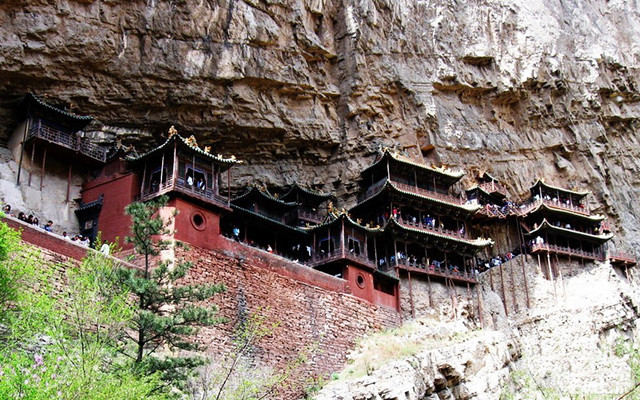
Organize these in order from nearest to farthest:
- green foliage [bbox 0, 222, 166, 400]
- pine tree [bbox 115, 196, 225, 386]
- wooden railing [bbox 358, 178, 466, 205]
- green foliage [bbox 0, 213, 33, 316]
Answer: green foliage [bbox 0, 222, 166, 400] → green foliage [bbox 0, 213, 33, 316] → pine tree [bbox 115, 196, 225, 386] → wooden railing [bbox 358, 178, 466, 205]

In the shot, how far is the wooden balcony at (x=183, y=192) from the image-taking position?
87.0ft

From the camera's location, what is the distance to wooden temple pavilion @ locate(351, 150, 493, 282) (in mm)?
38188

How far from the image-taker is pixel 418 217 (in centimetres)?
4097

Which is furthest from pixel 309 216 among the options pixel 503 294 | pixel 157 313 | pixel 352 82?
pixel 157 313

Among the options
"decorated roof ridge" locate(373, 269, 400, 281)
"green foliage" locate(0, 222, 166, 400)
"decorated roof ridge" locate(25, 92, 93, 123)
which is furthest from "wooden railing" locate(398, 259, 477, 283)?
"green foliage" locate(0, 222, 166, 400)

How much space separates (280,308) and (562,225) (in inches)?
1028

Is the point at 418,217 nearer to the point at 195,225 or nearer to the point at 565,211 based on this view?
the point at 565,211

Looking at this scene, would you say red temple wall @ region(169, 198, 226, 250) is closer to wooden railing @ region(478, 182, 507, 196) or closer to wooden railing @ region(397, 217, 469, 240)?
wooden railing @ region(397, 217, 469, 240)

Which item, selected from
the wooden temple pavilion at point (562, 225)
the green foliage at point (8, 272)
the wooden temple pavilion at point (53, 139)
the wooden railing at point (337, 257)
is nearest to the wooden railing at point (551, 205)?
the wooden temple pavilion at point (562, 225)

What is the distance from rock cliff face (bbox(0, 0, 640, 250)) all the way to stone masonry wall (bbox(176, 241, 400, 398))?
1121cm

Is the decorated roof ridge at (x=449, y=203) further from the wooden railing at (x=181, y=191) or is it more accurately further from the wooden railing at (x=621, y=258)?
the wooden railing at (x=181, y=191)

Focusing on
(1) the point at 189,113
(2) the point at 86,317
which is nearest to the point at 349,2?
(1) the point at 189,113

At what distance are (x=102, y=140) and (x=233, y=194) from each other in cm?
818

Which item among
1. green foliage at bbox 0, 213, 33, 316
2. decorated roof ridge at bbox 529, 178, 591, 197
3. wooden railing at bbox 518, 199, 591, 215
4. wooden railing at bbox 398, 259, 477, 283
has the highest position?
decorated roof ridge at bbox 529, 178, 591, 197
